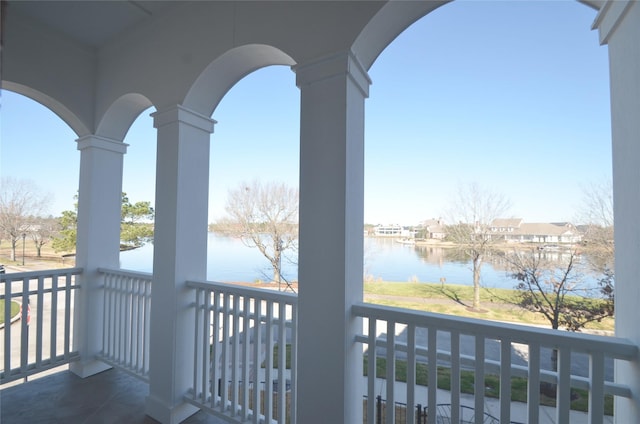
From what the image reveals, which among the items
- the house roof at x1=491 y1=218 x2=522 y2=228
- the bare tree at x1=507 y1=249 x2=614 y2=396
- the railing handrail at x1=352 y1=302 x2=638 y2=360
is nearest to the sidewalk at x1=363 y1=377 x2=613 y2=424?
the bare tree at x1=507 y1=249 x2=614 y2=396

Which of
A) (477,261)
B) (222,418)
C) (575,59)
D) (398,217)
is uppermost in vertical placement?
(575,59)

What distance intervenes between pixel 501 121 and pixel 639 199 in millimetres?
5735

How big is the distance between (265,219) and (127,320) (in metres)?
4.34

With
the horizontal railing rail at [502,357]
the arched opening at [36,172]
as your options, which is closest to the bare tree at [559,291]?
the horizontal railing rail at [502,357]

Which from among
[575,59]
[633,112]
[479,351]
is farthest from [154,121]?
[575,59]

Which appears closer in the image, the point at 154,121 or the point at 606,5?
the point at 606,5

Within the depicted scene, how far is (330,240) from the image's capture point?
1602 millimetres

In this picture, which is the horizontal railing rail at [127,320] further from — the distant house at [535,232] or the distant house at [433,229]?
the distant house at [535,232]

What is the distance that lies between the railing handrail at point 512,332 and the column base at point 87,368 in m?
2.91

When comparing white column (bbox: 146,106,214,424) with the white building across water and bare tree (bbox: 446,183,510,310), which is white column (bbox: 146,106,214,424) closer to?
the white building across water

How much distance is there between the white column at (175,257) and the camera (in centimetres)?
225

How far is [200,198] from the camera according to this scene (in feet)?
8.02

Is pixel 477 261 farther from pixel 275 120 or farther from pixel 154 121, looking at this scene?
pixel 275 120

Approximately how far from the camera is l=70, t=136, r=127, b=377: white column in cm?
299
